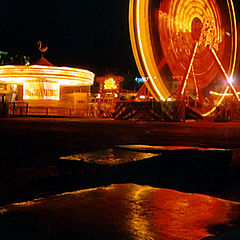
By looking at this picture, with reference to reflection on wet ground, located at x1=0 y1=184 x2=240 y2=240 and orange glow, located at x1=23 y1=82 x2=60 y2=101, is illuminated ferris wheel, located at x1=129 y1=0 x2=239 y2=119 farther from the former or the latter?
reflection on wet ground, located at x1=0 y1=184 x2=240 y2=240

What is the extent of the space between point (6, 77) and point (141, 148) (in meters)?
26.8

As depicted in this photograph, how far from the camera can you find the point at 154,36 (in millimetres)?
17359

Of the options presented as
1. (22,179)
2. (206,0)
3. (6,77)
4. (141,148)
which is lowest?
(22,179)

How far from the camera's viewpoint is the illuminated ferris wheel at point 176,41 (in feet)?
55.2

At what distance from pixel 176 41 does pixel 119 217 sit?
17.5 m

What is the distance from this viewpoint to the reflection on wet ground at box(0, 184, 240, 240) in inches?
44.5

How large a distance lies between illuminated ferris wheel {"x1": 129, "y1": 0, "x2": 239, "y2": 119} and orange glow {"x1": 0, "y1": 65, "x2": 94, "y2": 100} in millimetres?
10530

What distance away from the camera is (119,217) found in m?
1.30

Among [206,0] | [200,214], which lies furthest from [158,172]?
[206,0]

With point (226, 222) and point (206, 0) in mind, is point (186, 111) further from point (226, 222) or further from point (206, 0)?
point (226, 222)

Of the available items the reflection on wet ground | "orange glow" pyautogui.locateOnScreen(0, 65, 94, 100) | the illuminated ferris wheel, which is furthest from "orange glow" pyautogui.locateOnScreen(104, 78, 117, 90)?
the reflection on wet ground

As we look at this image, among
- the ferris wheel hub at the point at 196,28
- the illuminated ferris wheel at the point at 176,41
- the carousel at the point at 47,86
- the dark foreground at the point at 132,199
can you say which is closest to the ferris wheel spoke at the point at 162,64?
the illuminated ferris wheel at the point at 176,41

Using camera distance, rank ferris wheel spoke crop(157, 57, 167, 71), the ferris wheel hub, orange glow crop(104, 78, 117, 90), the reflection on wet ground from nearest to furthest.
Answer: the reflection on wet ground → ferris wheel spoke crop(157, 57, 167, 71) → the ferris wheel hub → orange glow crop(104, 78, 117, 90)

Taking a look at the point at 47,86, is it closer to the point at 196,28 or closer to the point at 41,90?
the point at 41,90
